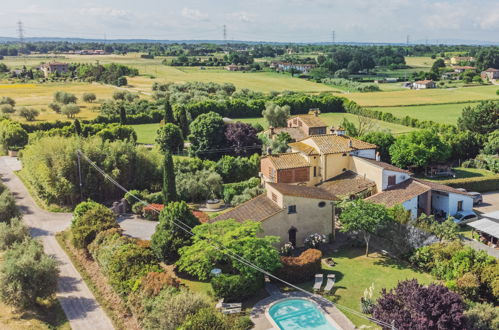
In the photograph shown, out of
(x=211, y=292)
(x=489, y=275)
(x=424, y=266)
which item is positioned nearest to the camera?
(x=489, y=275)

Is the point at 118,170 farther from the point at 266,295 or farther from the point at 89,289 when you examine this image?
the point at 266,295

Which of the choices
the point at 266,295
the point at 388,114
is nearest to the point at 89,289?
the point at 266,295

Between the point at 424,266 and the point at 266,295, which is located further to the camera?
the point at 424,266

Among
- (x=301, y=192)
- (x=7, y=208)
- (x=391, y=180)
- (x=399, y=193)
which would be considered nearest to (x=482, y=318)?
(x=301, y=192)

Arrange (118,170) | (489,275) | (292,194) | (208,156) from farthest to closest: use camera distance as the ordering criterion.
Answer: (208,156) → (118,170) → (292,194) → (489,275)

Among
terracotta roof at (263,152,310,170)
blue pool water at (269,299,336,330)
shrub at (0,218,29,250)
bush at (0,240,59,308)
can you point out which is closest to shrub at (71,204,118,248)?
shrub at (0,218,29,250)

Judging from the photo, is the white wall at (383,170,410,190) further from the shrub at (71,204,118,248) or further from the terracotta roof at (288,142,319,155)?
the shrub at (71,204,118,248)

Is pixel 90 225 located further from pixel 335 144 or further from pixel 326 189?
pixel 335 144
